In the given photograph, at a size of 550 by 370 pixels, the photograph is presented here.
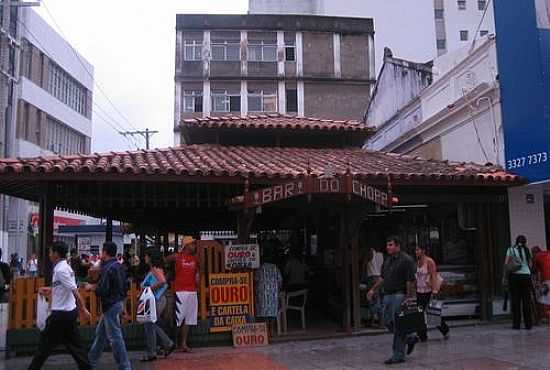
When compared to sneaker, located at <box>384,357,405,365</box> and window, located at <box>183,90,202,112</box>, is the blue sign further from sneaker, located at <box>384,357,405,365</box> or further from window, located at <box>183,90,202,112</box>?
window, located at <box>183,90,202,112</box>

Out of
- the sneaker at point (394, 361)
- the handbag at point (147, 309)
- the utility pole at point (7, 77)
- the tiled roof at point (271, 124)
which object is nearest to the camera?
the sneaker at point (394, 361)

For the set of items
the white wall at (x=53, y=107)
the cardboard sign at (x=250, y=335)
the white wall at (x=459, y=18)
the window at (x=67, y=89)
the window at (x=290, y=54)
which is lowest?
the cardboard sign at (x=250, y=335)

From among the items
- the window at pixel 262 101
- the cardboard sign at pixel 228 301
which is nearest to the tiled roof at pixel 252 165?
the cardboard sign at pixel 228 301

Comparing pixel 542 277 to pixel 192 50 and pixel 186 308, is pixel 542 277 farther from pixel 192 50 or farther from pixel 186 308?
pixel 192 50

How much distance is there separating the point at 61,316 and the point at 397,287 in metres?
4.57

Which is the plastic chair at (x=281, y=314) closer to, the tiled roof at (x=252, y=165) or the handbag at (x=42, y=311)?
the tiled roof at (x=252, y=165)

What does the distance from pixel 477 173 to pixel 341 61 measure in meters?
33.3

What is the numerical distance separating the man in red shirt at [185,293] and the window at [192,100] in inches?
1317

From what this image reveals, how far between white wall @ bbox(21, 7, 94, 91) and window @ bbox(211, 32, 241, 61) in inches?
335

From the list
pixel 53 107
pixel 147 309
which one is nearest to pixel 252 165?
pixel 147 309

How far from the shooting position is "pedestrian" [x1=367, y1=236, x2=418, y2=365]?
873 centimetres

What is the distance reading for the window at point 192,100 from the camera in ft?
140

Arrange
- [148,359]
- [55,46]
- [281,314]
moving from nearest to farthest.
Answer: [148,359]
[281,314]
[55,46]

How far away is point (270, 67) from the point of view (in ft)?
142
